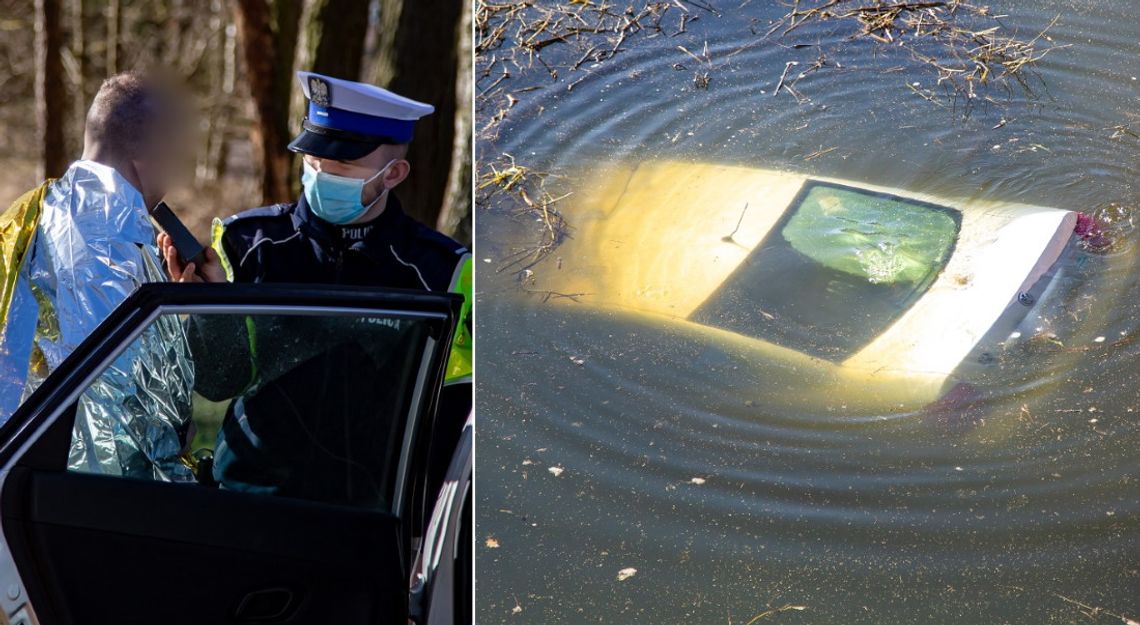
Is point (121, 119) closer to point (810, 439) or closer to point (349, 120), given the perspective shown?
point (349, 120)

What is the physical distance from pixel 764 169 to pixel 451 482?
2.86 m

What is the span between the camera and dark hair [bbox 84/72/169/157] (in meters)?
2.64

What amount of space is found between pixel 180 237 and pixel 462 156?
246 centimetres

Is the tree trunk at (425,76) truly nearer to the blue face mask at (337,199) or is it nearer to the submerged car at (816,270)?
the submerged car at (816,270)

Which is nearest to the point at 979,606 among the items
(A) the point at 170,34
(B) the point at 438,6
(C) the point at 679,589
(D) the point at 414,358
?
(C) the point at 679,589

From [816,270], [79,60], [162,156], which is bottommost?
[79,60]

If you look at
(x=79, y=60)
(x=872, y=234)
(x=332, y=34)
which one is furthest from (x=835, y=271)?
(x=79, y=60)

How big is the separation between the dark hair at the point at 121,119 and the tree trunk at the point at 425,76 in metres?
2.44

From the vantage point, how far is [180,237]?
2.77 m

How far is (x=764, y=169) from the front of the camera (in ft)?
16.0

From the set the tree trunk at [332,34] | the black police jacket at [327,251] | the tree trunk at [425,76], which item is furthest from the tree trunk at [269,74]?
the black police jacket at [327,251]

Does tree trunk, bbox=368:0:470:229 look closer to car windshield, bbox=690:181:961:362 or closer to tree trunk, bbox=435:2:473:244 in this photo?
tree trunk, bbox=435:2:473:244

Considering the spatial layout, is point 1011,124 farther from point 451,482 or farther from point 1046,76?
point 451,482

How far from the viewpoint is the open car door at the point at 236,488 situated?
6.73ft
